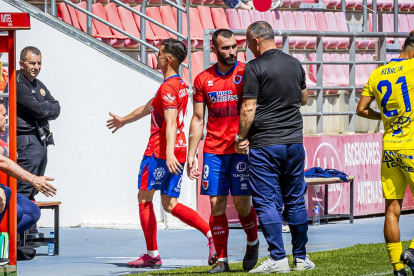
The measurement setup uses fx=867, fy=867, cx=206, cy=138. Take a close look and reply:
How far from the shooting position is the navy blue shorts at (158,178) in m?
8.23

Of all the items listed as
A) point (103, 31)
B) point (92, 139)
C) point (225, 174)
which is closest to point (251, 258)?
point (225, 174)

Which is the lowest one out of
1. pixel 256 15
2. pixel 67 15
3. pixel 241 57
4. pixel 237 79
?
pixel 237 79

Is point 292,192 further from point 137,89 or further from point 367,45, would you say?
point 367,45

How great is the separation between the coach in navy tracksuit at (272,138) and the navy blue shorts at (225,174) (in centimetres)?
27

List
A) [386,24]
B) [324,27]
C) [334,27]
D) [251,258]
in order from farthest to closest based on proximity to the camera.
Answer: [386,24] → [334,27] → [324,27] → [251,258]

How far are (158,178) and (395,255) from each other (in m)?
2.43

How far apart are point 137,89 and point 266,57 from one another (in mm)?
4429

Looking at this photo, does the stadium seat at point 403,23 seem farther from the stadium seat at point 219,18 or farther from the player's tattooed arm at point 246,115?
the player's tattooed arm at point 246,115

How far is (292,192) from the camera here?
7.33m

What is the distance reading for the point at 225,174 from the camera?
7578 mm

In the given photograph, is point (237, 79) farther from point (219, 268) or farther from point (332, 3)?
point (332, 3)

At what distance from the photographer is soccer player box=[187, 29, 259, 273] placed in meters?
7.51

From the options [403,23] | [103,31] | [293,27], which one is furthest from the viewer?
[403,23]

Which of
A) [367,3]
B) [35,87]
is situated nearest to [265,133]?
[35,87]
